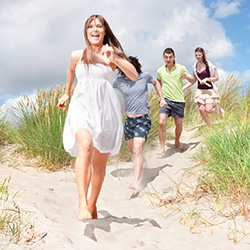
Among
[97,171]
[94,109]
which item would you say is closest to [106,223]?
[97,171]

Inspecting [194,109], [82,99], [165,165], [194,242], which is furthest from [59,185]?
[194,109]

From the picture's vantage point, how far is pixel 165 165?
5.72 m

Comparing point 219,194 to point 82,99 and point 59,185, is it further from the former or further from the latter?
→ point 59,185

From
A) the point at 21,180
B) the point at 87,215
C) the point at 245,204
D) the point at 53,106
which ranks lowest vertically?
the point at 87,215

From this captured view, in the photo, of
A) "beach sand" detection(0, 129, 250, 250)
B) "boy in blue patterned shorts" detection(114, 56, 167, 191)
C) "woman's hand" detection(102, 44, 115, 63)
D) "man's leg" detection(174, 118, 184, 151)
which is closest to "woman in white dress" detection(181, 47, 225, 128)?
"man's leg" detection(174, 118, 184, 151)

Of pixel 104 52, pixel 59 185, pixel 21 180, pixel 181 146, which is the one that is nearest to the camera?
pixel 104 52

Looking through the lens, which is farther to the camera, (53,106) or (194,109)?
(194,109)

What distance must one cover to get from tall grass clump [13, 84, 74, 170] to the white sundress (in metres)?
2.31

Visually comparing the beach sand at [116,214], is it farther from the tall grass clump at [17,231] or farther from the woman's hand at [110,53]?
the woman's hand at [110,53]

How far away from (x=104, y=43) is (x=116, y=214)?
1983 millimetres

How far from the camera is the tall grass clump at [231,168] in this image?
3258 mm

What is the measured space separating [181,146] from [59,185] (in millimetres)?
Result: 2623

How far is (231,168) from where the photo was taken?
11.8 feet

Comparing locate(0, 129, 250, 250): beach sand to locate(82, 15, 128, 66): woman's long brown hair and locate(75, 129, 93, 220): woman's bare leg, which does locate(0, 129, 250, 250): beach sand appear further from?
locate(82, 15, 128, 66): woman's long brown hair
